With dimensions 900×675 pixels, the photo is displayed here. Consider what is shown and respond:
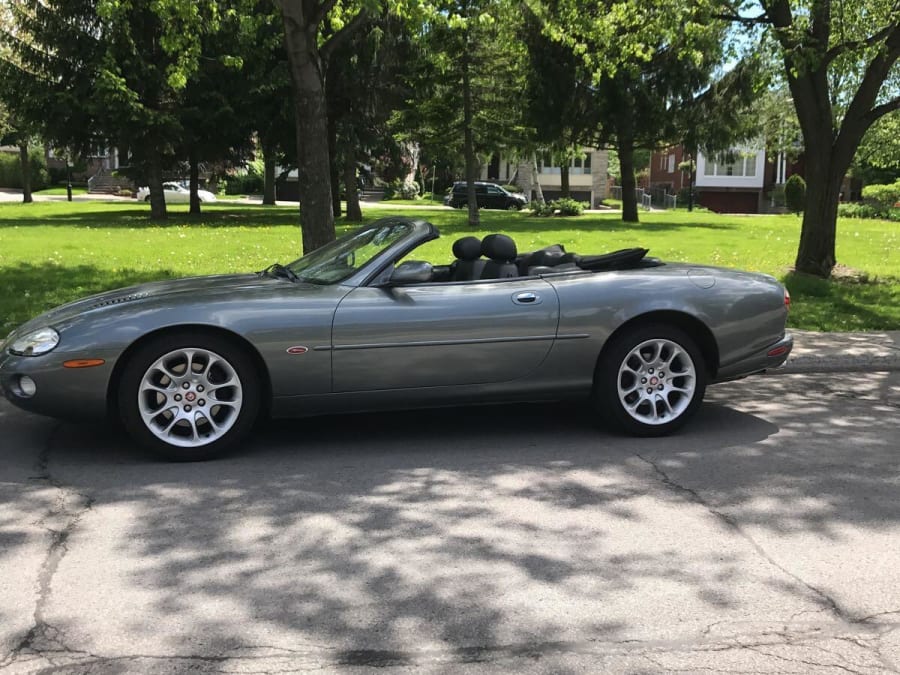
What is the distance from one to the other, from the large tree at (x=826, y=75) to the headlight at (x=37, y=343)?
32.5 feet

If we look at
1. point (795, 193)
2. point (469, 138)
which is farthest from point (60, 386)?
point (795, 193)

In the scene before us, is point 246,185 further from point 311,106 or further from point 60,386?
point 60,386

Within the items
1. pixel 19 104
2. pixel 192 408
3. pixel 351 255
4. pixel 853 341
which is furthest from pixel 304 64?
pixel 19 104

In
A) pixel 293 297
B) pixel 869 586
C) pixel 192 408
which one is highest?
pixel 293 297

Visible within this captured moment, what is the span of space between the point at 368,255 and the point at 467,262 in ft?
2.21

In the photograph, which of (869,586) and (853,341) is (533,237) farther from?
(869,586)

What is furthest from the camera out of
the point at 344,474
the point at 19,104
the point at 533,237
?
the point at 19,104

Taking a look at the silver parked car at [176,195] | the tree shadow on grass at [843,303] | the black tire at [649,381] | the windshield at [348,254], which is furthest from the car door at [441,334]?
the silver parked car at [176,195]

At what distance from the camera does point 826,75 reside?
42.7ft

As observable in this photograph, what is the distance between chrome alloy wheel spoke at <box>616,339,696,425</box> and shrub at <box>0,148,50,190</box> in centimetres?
6039

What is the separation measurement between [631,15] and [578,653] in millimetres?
11249

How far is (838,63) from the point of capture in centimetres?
1301

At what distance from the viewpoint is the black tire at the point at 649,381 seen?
5.51 meters

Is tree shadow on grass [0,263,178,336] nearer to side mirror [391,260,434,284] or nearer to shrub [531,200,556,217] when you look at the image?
side mirror [391,260,434,284]
